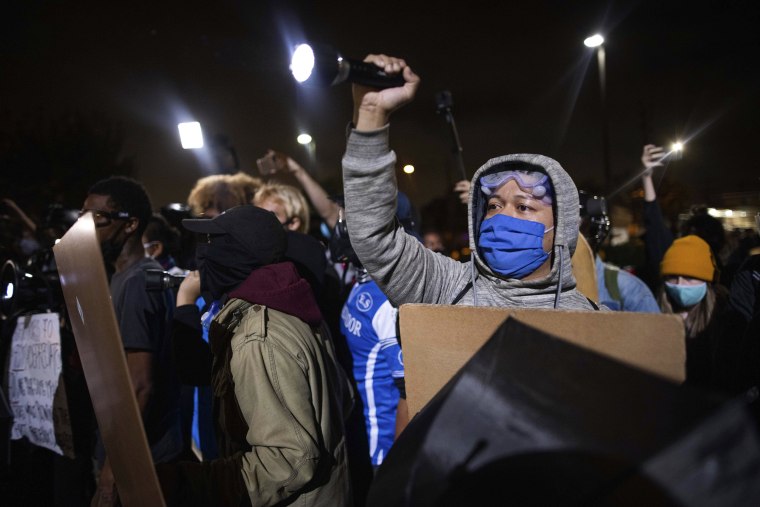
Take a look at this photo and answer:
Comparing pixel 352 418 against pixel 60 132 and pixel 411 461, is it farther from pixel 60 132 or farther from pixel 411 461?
pixel 60 132

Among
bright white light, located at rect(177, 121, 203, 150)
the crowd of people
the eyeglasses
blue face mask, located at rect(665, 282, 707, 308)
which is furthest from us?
bright white light, located at rect(177, 121, 203, 150)

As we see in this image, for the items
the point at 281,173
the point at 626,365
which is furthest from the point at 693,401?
the point at 281,173

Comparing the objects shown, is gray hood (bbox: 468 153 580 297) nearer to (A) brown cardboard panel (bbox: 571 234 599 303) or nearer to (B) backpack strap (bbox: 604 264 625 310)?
(A) brown cardboard panel (bbox: 571 234 599 303)

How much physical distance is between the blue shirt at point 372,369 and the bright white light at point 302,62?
5.39 feet

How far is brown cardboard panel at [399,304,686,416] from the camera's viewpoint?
3.01ft

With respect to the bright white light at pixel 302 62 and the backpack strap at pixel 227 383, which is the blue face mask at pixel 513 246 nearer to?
the bright white light at pixel 302 62

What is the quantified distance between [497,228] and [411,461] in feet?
3.26

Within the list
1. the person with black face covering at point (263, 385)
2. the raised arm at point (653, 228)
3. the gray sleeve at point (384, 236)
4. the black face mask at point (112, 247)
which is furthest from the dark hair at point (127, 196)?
the raised arm at point (653, 228)

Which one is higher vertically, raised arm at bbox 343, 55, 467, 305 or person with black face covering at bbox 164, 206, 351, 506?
raised arm at bbox 343, 55, 467, 305

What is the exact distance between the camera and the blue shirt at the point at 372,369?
2.66m

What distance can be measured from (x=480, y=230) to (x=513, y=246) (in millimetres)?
176

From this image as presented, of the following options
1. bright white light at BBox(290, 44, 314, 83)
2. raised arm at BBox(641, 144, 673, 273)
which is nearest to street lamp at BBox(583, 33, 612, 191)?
raised arm at BBox(641, 144, 673, 273)

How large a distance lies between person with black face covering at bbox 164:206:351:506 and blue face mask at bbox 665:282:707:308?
269 centimetres

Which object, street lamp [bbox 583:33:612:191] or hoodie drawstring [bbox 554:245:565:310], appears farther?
street lamp [bbox 583:33:612:191]
